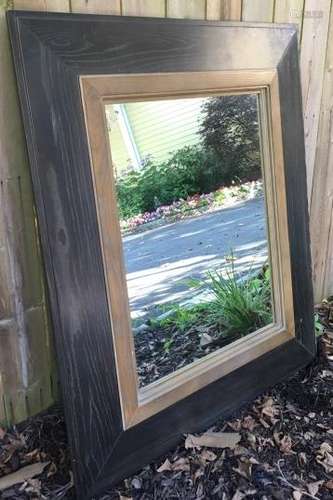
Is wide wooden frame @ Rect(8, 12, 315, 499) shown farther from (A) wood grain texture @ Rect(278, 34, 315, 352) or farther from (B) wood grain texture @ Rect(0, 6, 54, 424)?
(B) wood grain texture @ Rect(0, 6, 54, 424)

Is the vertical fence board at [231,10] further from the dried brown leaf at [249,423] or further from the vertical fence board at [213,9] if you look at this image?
the dried brown leaf at [249,423]

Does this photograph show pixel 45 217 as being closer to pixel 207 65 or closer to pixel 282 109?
pixel 207 65

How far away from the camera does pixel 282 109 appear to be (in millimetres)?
1749

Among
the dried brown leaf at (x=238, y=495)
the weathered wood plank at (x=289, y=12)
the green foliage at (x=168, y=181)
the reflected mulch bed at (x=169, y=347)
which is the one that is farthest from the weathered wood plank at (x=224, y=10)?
the dried brown leaf at (x=238, y=495)

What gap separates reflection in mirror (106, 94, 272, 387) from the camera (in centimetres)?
142

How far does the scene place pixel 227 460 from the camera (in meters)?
1.50

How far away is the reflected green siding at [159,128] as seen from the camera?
1.36 meters

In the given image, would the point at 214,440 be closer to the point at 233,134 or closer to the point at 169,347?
the point at 169,347

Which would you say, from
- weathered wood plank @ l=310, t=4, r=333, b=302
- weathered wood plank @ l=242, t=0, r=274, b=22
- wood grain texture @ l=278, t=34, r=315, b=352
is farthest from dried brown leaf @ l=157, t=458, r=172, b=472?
weathered wood plank @ l=242, t=0, r=274, b=22

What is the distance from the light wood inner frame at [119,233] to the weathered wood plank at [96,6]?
8.0 inches

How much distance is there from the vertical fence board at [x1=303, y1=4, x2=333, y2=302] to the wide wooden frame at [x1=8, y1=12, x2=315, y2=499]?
40cm

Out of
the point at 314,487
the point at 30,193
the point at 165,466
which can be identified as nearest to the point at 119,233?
the point at 30,193

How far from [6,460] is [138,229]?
31.8 inches

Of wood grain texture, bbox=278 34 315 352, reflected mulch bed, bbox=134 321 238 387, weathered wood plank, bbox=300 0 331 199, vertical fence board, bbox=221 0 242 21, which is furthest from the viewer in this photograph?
weathered wood plank, bbox=300 0 331 199
